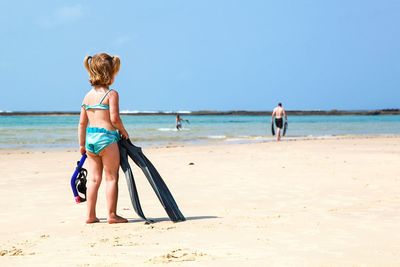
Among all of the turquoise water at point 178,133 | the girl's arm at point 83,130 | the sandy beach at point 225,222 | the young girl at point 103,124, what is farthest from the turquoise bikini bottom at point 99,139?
the turquoise water at point 178,133

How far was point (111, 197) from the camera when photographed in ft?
20.5

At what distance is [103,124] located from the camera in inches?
239

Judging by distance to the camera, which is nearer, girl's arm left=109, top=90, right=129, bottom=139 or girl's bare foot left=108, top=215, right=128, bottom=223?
girl's arm left=109, top=90, right=129, bottom=139

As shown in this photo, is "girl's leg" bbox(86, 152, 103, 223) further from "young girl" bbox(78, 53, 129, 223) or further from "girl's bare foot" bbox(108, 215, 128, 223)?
"girl's bare foot" bbox(108, 215, 128, 223)

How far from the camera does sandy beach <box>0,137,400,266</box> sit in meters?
4.58

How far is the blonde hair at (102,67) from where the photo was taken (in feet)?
19.8

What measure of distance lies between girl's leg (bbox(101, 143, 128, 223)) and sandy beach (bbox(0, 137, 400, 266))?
159mm

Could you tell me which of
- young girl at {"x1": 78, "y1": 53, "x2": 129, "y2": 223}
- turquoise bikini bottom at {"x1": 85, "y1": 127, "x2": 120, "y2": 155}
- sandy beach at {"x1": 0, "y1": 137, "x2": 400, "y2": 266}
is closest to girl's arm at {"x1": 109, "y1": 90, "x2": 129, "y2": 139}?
young girl at {"x1": 78, "y1": 53, "x2": 129, "y2": 223}

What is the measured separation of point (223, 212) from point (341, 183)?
3170 millimetres

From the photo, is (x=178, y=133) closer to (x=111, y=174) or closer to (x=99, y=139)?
(x=111, y=174)

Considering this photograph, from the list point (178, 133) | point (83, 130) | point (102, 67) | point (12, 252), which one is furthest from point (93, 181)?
point (178, 133)

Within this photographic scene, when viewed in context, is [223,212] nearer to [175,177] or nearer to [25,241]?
[25,241]

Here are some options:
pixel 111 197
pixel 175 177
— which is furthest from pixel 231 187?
pixel 111 197

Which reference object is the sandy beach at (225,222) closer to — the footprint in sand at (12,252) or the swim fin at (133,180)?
the footprint in sand at (12,252)
